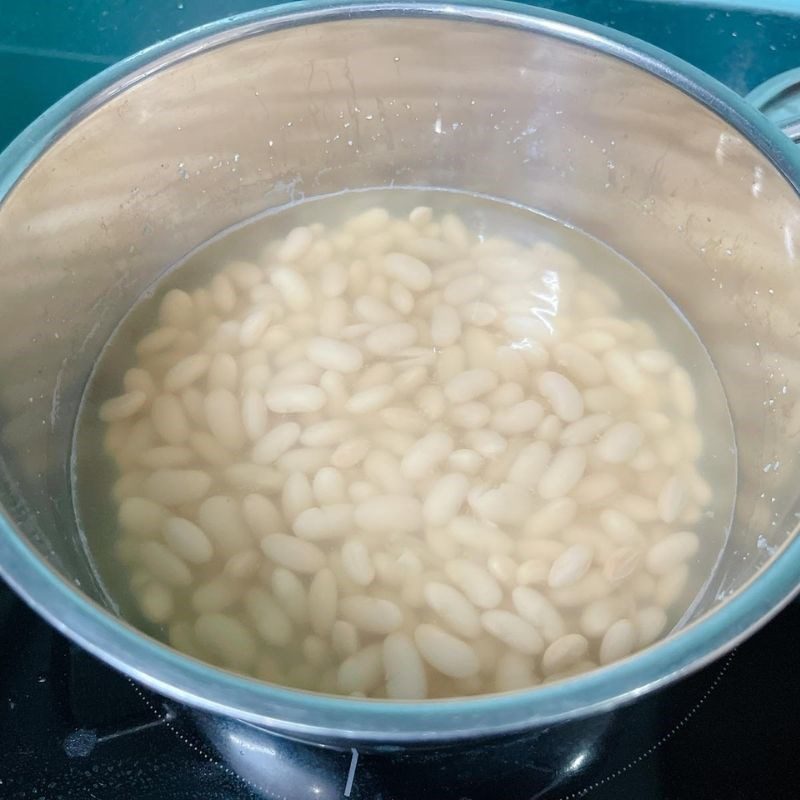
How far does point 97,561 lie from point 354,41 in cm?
56

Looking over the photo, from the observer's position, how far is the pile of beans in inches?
29.4

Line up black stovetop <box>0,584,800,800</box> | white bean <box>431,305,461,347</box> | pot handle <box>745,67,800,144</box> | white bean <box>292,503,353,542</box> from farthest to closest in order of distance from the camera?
pot handle <box>745,67,800,144</box>, white bean <box>431,305,461,347</box>, white bean <box>292,503,353,542</box>, black stovetop <box>0,584,800,800</box>

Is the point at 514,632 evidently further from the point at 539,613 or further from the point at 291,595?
the point at 291,595

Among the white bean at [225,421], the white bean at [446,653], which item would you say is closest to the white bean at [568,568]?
the white bean at [446,653]

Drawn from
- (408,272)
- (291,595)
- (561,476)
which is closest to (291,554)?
(291,595)

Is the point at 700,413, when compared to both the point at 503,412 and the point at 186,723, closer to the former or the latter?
the point at 503,412

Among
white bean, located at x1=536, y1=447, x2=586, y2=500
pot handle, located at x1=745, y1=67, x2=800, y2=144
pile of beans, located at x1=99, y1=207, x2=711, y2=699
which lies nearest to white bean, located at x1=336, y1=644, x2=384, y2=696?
pile of beans, located at x1=99, y1=207, x2=711, y2=699

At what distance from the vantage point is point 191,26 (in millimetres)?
1182

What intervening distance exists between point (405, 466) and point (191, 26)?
69cm

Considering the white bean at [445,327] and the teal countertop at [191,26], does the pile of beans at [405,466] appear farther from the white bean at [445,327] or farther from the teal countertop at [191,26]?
the teal countertop at [191,26]

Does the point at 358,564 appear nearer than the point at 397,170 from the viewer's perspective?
Yes

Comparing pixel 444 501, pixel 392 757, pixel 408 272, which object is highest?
pixel 408 272

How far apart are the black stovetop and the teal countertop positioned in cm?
79

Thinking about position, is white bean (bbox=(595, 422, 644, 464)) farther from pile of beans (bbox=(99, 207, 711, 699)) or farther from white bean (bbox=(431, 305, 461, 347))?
white bean (bbox=(431, 305, 461, 347))
